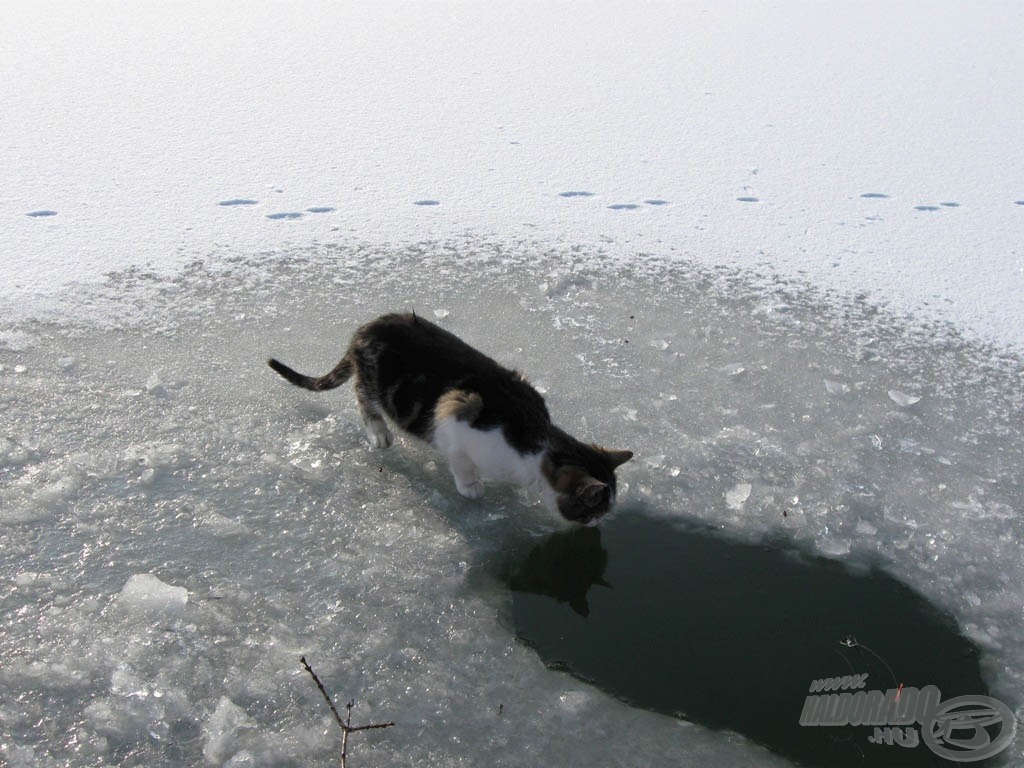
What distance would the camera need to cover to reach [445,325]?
14.6 ft

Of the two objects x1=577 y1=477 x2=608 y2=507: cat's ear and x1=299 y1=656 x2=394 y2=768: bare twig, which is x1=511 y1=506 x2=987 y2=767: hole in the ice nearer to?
x1=577 y1=477 x2=608 y2=507: cat's ear

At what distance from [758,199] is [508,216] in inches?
62.7

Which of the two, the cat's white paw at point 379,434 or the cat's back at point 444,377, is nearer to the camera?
the cat's back at point 444,377

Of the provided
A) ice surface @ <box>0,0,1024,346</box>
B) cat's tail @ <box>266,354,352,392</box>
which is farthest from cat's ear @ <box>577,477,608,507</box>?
ice surface @ <box>0,0,1024,346</box>

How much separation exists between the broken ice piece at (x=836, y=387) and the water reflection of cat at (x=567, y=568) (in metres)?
1.43

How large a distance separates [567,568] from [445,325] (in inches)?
65.9

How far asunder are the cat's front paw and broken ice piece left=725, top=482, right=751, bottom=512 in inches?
34.9

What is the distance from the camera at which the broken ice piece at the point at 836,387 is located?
409 cm

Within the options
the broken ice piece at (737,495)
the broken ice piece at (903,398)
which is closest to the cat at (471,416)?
the broken ice piece at (737,495)

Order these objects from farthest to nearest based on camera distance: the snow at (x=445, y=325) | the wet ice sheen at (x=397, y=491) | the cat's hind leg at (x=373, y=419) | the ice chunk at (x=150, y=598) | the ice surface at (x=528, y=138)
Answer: the ice surface at (x=528, y=138) → the cat's hind leg at (x=373, y=419) → the ice chunk at (x=150, y=598) → the snow at (x=445, y=325) → the wet ice sheen at (x=397, y=491)

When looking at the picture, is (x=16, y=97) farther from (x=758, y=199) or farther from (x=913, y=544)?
(x=913, y=544)

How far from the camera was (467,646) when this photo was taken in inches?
107

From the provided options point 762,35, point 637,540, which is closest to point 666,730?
point 637,540

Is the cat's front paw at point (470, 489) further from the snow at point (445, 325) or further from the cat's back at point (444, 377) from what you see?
the cat's back at point (444, 377)
